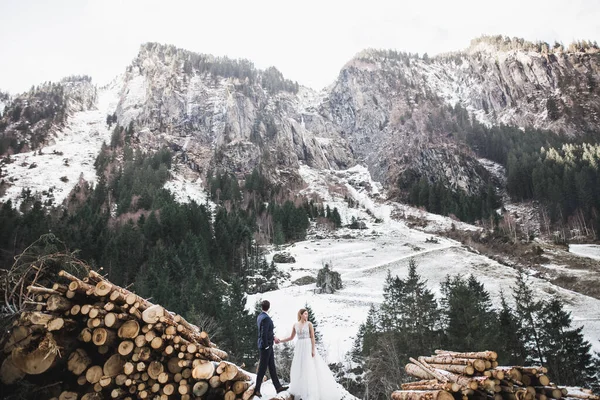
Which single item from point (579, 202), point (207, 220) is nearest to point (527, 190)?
point (579, 202)

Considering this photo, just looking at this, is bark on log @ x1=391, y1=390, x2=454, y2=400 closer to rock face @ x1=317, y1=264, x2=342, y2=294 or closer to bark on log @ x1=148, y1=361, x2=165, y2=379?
bark on log @ x1=148, y1=361, x2=165, y2=379

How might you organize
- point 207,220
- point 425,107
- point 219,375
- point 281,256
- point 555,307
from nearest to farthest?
point 219,375 → point 555,307 → point 281,256 → point 207,220 → point 425,107

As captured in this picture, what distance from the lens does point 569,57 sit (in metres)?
180

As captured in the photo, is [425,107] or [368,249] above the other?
[425,107]

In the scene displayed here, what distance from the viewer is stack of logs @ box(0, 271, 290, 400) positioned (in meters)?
4.89

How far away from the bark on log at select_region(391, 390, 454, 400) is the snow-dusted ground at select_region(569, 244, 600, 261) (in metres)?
71.2

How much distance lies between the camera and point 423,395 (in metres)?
5.05

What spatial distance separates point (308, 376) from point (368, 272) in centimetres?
5256

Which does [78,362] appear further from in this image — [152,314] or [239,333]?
[239,333]

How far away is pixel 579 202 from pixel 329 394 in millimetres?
111584

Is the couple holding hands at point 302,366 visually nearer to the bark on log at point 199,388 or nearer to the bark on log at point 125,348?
the bark on log at point 199,388

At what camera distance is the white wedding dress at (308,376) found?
666 centimetres

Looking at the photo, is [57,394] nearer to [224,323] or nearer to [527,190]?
[224,323]

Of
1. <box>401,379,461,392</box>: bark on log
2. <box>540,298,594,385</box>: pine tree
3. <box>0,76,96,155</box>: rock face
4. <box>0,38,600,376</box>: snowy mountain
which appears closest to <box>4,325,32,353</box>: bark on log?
<box>401,379,461,392</box>: bark on log
